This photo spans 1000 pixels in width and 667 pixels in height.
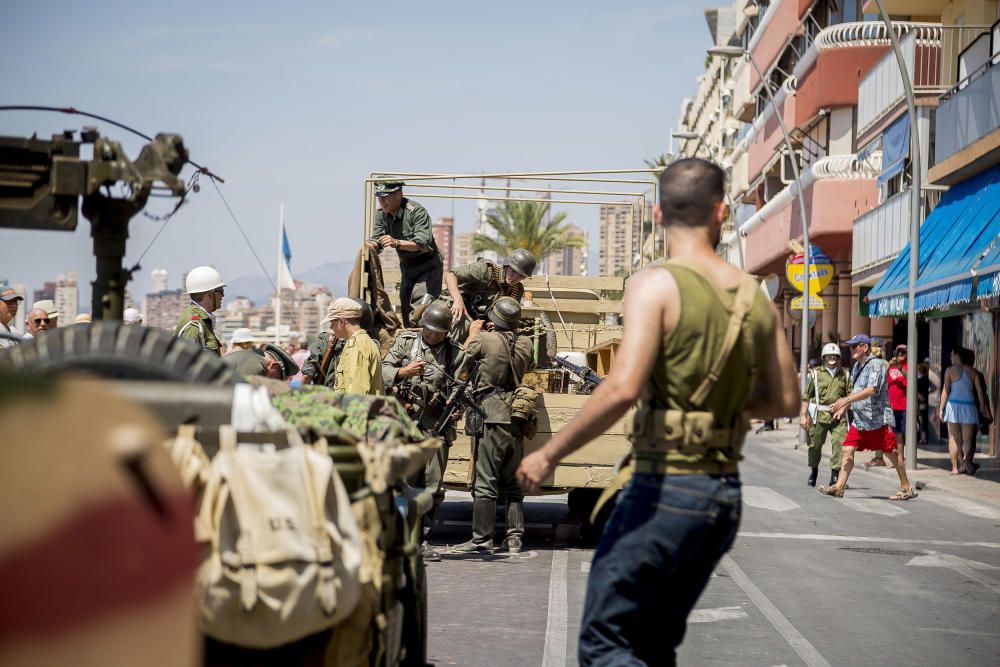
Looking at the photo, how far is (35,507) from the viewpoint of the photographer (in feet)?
6.32

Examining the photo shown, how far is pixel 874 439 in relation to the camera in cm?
1856

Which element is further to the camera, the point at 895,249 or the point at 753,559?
the point at 895,249

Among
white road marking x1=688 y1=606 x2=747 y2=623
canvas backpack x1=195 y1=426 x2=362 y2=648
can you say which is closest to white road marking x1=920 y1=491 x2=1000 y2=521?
white road marking x1=688 y1=606 x2=747 y2=623

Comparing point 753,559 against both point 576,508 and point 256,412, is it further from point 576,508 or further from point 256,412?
point 256,412

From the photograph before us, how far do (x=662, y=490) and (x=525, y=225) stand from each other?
62.4m

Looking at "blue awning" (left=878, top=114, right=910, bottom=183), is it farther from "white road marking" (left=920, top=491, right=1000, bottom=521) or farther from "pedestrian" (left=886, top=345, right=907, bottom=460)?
"white road marking" (left=920, top=491, right=1000, bottom=521)

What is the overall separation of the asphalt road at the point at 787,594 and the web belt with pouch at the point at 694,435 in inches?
A: 128

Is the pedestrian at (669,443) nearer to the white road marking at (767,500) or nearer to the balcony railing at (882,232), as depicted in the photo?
the white road marking at (767,500)

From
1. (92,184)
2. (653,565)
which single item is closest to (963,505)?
(653,565)

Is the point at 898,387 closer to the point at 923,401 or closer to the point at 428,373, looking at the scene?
the point at 923,401

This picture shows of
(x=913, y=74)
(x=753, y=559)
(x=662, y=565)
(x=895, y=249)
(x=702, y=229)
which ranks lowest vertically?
(x=753, y=559)

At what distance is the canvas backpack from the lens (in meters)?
3.41

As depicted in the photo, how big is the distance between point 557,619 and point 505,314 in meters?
3.74

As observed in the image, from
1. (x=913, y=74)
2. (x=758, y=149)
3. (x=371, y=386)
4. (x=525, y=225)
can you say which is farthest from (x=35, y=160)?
(x=525, y=225)
